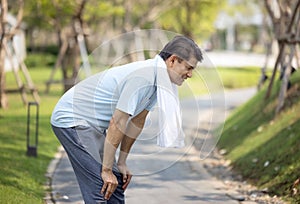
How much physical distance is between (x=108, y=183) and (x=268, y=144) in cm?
575

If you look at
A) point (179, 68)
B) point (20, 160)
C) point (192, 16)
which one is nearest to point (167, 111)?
point (179, 68)

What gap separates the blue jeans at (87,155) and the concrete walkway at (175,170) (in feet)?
1.36

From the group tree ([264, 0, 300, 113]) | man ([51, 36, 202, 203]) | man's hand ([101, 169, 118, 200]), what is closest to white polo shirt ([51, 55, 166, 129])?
man ([51, 36, 202, 203])

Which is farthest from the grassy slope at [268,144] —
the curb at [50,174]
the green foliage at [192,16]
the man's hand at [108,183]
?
the green foliage at [192,16]

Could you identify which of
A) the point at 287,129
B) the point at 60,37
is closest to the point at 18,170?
the point at 287,129

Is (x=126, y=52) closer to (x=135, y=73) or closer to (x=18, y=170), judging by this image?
(x=135, y=73)

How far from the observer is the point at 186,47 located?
451 cm

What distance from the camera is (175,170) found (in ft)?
34.0

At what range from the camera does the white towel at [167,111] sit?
178 inches

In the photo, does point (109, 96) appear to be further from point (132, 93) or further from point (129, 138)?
point (129, 138)

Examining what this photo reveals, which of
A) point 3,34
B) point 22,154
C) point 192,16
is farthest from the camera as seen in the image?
point 192,16

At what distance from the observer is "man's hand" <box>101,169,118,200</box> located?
15.5 ft

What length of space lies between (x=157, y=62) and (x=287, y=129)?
5968 millimetres

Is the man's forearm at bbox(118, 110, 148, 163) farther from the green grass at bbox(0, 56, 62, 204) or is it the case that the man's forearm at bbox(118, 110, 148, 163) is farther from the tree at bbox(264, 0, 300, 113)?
the tree at bbox(264, 0, 300, 113)
